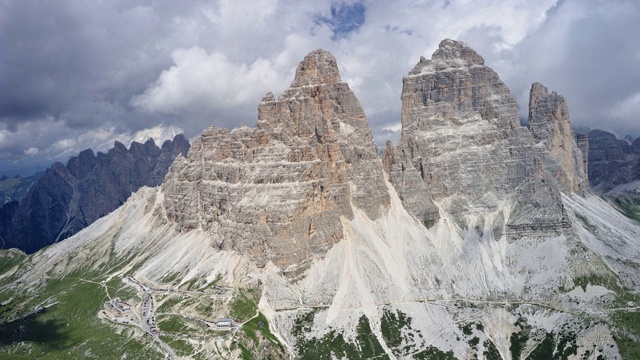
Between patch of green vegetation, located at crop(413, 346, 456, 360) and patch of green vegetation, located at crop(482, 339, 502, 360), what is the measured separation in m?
13.9

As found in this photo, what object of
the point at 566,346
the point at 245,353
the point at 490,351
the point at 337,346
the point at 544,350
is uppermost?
the point at 245,353

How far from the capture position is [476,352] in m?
192

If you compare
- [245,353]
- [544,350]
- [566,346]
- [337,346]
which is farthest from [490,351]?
[245,353]

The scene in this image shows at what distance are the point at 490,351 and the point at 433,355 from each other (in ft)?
77.5

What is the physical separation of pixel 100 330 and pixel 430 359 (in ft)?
429

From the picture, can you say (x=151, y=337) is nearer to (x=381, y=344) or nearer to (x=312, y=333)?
(x=312, y=333)

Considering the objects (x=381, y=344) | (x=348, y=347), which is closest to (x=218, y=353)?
(x=348, y=347)

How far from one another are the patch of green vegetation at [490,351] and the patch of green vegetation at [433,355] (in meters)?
13.9

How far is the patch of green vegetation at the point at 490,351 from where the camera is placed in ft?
623

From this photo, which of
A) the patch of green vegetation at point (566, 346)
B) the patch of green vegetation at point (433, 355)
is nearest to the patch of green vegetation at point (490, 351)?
the patch of green vegetation at point (433, 355)

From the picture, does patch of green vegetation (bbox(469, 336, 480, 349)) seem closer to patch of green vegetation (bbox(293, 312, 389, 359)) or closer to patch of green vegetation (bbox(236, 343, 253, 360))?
patch of green vegetation (bbox(293, 312, 389, 359))

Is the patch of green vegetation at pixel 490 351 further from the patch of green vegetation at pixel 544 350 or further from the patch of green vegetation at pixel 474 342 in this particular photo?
the patch of green vegetation at pixel 544 350

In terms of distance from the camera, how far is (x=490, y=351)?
7594 inches

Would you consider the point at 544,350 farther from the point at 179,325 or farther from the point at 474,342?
the point at 179,325
